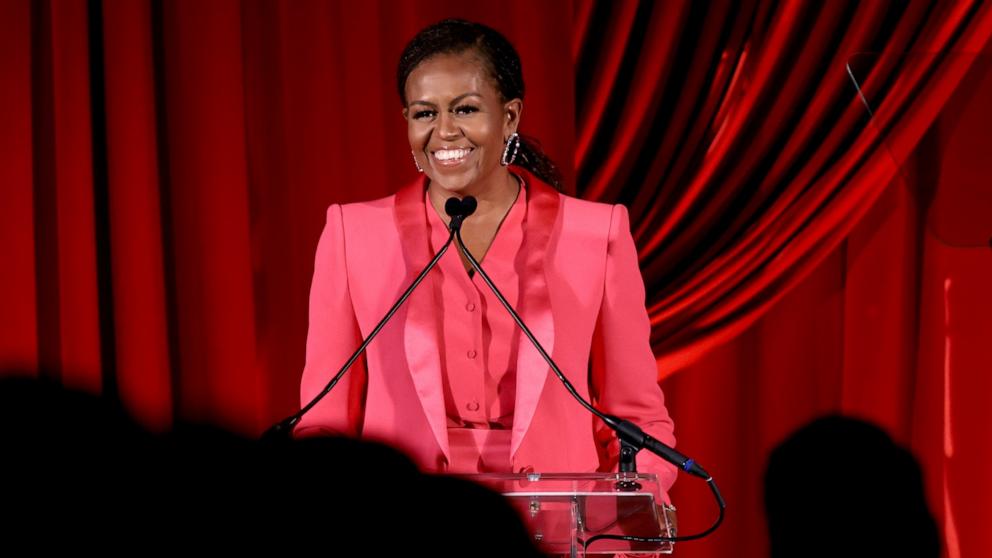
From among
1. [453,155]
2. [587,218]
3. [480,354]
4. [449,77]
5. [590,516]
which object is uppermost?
[449,77]

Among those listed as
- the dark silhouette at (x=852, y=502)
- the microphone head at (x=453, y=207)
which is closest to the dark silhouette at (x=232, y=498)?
the microphone head at (x=453, y=207)

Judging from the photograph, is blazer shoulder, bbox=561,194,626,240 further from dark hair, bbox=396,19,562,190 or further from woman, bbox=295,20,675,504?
dark hair, bbox=396,19,562,190

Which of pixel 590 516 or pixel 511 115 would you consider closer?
pixel 590 516

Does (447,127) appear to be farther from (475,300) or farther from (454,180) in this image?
(475,300)

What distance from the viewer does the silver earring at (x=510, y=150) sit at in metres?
2.30

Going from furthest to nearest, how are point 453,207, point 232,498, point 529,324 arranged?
point 529,324 → point 453,207 → point 232,498

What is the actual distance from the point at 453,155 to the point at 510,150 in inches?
5.2

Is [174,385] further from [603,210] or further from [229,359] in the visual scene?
[603,210]

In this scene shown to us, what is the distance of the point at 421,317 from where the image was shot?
2.19m

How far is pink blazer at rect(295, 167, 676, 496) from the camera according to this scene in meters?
2.20

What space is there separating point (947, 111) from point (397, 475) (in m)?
2.57

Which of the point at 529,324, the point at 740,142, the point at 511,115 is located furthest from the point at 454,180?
the point at 740,142

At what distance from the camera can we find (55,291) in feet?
10.2

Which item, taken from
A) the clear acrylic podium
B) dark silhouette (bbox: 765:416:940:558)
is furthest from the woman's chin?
dark silhouette (bbox: 765:416:940:558)
